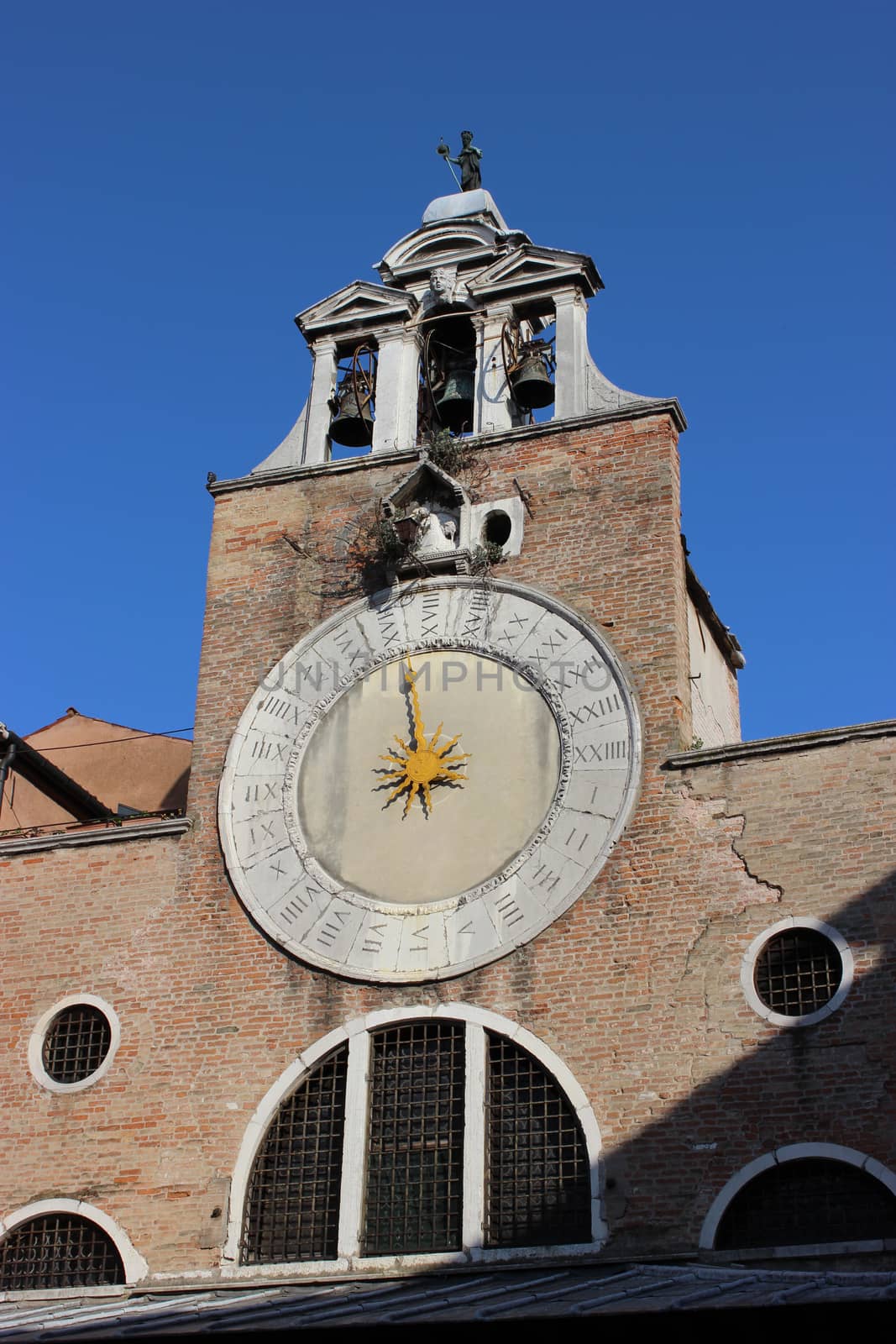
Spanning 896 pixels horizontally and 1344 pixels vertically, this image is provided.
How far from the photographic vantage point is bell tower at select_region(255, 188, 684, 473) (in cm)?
1894

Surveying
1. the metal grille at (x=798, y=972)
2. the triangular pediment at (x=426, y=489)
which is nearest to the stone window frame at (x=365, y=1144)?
the metal grille at (x=798, y=972)

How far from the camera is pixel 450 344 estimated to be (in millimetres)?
20422

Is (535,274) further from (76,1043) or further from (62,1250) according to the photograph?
(62,1250)

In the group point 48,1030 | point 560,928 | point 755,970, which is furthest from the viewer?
point 48,1030

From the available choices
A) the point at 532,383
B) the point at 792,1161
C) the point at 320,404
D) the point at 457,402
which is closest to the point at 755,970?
the point at 792,1161

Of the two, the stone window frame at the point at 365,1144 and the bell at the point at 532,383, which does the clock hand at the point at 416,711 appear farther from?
the bell at the point at 532,383

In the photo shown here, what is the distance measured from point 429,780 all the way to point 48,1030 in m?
4.26

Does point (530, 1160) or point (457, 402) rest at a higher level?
point (457, 402)

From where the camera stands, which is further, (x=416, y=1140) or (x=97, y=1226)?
(x=97, y=1226)

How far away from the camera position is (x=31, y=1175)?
627 inches

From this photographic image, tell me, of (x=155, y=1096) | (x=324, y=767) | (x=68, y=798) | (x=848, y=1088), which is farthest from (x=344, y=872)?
(x=68, y=798)

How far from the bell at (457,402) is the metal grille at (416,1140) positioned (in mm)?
7464

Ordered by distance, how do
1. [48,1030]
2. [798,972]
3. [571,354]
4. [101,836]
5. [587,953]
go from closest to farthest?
[798,972], [587,953], [48,1030], [101,836], [571,354]

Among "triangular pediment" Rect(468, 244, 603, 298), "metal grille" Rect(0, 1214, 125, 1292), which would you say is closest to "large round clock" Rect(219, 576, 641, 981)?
"metal grille" Rect(0, 1214, 125, 1292)
